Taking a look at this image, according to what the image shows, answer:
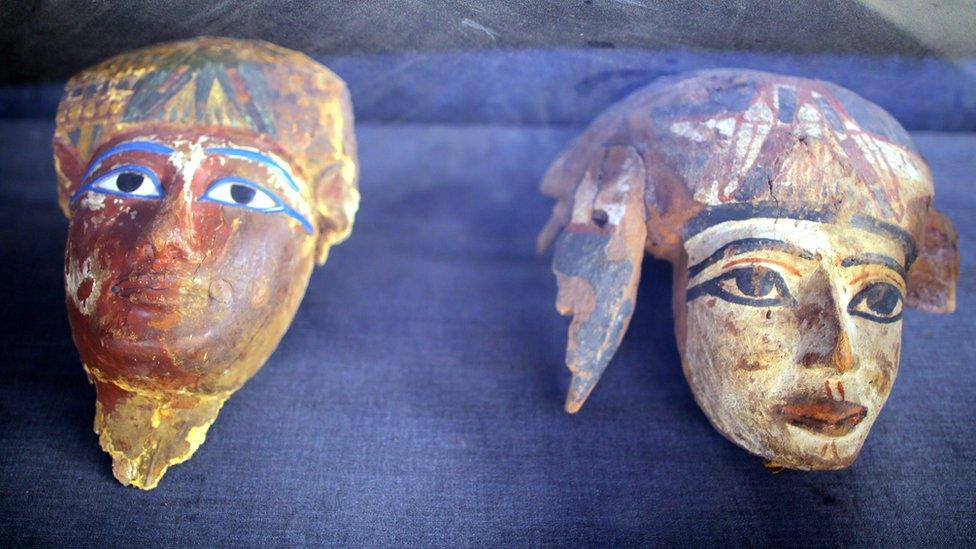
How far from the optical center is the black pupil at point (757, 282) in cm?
185

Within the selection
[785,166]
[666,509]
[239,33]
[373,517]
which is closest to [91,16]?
[239,33]

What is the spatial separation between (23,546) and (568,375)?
1.48 metres

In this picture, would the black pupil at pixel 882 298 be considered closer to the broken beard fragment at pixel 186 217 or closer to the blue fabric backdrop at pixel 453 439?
the blue fabric backdrop at pixel 453 439

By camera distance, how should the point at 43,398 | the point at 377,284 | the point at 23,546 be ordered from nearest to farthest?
1. the point at 23,546
2. the point at 43,398
3. the point at 377,284

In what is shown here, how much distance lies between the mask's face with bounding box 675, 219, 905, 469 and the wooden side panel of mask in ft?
0.67

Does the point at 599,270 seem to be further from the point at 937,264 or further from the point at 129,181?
the point at 129,181

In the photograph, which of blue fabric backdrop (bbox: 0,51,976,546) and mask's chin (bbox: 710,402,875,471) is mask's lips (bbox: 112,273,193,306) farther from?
mask's chin (bbox: 710,402,875,471)

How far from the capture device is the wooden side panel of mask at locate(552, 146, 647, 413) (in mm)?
1950

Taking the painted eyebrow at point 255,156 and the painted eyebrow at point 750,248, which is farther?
the painted eyebrow at point 255,156

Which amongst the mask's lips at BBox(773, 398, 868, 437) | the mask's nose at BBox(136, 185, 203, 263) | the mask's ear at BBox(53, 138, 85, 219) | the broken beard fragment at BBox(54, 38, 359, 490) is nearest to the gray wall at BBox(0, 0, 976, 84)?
the broken beard fragment at BBox(54, 38, 359, 490)

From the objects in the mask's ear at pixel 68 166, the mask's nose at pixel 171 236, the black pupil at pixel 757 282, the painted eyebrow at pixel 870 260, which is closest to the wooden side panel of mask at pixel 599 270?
the black pupil at pixel 757 282

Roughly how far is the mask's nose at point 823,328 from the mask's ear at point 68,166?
6.25 ft

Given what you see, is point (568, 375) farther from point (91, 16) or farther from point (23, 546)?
point (91, 16)

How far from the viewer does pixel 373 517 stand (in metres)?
1.93
